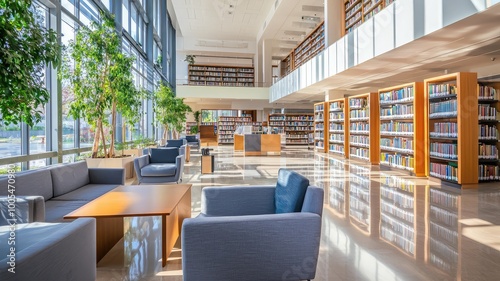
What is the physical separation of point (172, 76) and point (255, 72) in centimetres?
589

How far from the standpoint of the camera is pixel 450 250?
281cm

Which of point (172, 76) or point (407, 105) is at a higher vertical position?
point (172, 76)

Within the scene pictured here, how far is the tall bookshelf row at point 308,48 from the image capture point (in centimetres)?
1410

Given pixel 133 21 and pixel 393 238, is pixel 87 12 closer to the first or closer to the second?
pixel 133 21

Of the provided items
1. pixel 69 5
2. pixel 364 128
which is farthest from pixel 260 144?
pixel 69 5

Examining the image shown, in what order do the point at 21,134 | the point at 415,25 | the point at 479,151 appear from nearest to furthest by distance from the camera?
the point at 21,134
the point at 415,25
the point at 479,151

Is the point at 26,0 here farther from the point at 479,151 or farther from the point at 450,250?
the point at 479,151

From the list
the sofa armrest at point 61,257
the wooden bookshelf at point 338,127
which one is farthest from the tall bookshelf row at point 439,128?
the sofa armrest at point 61,257

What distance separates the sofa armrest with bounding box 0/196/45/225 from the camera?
88.6 inches

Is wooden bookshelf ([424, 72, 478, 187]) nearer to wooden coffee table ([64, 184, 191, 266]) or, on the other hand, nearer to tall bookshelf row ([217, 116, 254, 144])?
wooden coffee table ([64, 184, 191, 266])

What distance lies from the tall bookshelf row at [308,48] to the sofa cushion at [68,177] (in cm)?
1182

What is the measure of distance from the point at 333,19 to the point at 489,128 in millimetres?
Answer: 6788

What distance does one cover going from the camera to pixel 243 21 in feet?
57.8

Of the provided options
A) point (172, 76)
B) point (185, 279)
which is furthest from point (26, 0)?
point (172, 76)
